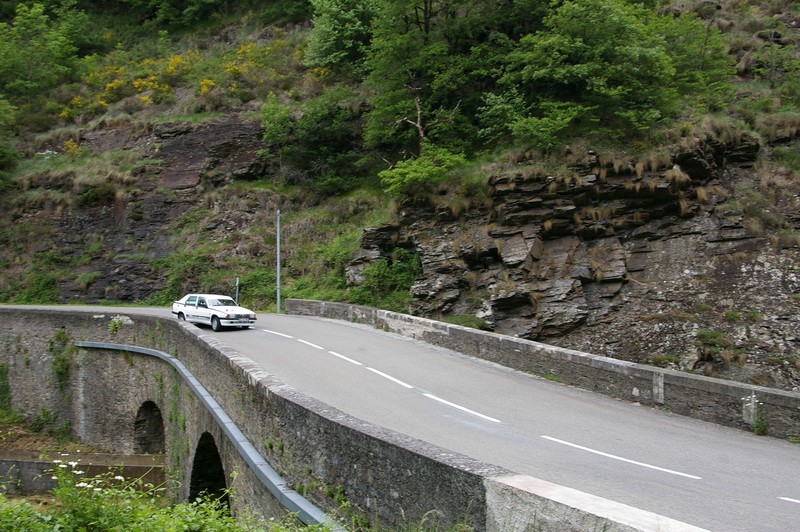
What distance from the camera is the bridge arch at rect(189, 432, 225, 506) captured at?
12.5 meters

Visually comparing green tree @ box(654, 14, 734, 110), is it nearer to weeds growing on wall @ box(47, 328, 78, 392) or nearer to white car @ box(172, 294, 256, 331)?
white car @ box(172, 294, 256, 331)

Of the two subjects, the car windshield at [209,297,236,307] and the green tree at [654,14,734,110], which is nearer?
the car windshield at [209,297,236,307]

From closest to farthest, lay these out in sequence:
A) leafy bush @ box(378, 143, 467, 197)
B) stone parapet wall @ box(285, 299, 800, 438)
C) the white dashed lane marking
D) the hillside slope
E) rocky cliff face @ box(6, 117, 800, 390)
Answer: stone parapet wall @ box(285, 299, 800, 438), the white dashed lane marking, rocky cliff face @ box(6, 117, 800, 390), the hillside slope, leafy bush @ box(378, 143, 467, 197)

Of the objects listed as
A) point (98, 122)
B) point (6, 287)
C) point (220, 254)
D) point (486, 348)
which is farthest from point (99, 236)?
point (486, 348)

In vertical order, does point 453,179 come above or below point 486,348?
above

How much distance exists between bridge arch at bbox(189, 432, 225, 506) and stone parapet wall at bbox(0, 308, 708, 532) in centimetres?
33

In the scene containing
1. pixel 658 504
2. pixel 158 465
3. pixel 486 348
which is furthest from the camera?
pixel 158 465

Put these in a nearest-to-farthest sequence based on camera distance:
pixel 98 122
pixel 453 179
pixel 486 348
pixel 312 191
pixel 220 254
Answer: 1. pixel 486 348
2. pixel 453 179
3. pixel 220 254
4. pixel 312 191
5. pixel 98 122

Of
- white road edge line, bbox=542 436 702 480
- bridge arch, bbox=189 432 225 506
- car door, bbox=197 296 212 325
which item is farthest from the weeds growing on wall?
white road edge line, bbox=542 436 702 480

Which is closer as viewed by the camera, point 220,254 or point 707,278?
point 707,278

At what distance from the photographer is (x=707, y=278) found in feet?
63.5

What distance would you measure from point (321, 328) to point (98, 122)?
2911 cm

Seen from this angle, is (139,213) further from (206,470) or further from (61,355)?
(206,470)

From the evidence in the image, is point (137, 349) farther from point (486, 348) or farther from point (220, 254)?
point (220, 254)
